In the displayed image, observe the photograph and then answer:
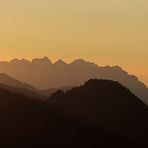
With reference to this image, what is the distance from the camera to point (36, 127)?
133m

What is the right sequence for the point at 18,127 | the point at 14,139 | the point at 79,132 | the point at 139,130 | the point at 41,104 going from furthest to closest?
1. the point at 139,130
2. the point at 41,104
3. the point at 79,132
4. the point at 18,127
5. the point at 14,139

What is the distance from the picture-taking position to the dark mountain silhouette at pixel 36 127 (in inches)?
4818

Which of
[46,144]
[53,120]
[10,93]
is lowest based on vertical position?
[46,144]

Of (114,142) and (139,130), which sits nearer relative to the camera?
(114,142)

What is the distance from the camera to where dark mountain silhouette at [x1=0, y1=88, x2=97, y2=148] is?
122375 mm

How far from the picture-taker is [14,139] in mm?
121312

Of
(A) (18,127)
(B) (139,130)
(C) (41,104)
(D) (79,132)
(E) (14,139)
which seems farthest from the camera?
(B) (139,130)

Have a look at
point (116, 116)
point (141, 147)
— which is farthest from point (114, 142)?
point (116, 116)

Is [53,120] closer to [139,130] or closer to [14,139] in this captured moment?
[14,139]

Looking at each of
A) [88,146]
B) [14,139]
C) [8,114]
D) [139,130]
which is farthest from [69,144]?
[139,130]

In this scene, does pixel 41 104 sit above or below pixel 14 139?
above

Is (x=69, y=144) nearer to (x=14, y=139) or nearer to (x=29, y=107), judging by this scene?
(x=14, y=139)

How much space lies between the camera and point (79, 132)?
138m

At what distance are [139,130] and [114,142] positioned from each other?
5097 centimetres
